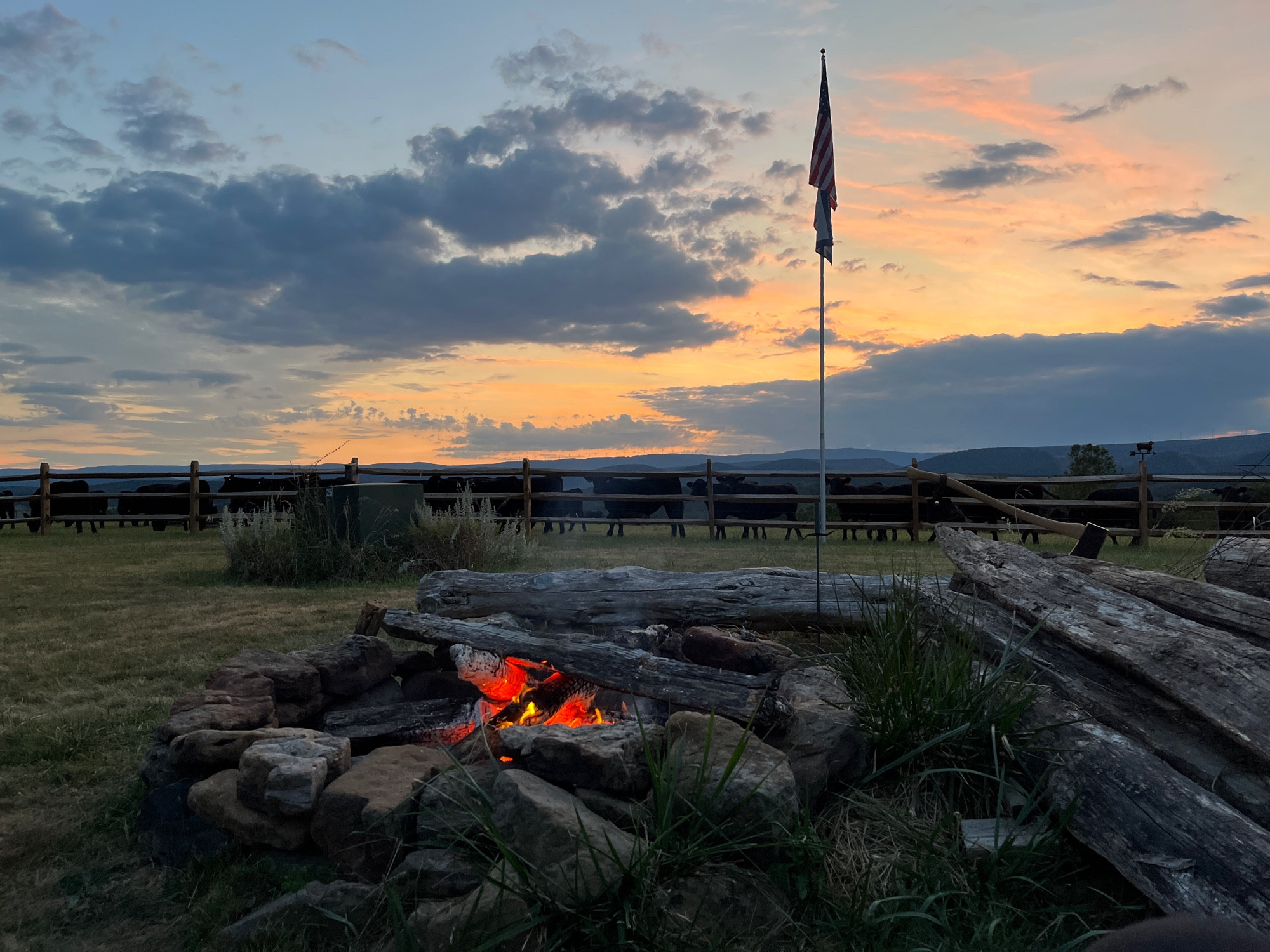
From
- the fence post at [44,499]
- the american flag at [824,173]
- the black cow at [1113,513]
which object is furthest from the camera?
the fence post at [44,499]

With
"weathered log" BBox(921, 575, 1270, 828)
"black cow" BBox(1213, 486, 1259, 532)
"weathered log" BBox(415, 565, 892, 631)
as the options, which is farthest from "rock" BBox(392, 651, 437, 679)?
"black cow" BBox(1213, 486, 1259, 532)

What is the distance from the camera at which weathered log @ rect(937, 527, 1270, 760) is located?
3.00m

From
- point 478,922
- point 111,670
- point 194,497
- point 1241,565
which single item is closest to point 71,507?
point 194,497

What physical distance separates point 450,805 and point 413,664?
7.31 ft

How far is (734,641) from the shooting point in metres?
4.71

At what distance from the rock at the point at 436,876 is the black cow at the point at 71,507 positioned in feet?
62.8

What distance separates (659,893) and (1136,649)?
225 centimetres

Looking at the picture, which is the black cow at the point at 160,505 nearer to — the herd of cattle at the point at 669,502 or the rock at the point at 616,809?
the herd of cattle at the point at 669,502

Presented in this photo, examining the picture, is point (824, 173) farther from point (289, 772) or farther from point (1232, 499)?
point (1232, 499)

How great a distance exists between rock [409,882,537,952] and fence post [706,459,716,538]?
53.4ft

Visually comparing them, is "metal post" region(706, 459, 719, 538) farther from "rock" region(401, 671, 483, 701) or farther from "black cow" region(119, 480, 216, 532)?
"rock" region(401, 671, 483, 701)

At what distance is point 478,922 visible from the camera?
240 cm

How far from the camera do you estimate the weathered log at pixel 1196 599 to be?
3691 mm

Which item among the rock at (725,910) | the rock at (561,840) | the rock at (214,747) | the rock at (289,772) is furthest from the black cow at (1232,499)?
the rock at (214,747)
